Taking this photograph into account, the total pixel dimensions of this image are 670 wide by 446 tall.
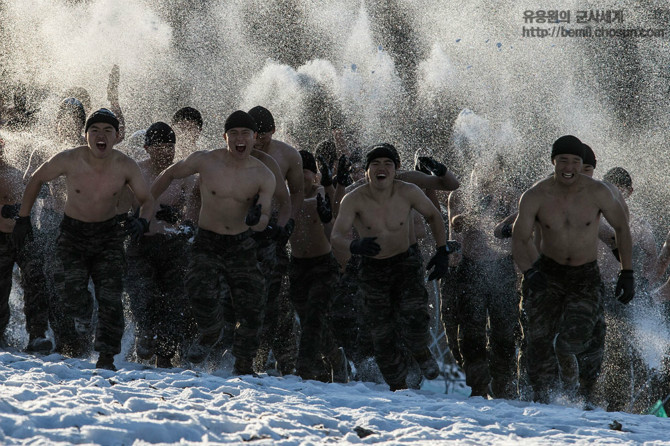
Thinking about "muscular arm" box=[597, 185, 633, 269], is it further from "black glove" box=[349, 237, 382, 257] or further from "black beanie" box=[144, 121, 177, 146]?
"black beanie" box=[144, 121, 177, 146]

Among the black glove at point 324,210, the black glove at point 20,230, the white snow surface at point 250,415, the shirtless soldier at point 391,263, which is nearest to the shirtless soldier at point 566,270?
the white snow surface at point 250,415

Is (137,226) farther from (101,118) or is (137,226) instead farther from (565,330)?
(565,330)

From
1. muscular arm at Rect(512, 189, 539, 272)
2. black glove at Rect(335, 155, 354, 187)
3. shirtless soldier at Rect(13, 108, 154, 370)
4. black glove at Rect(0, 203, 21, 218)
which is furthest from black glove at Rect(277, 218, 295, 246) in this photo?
black glove at Rect(0, 203, 21, 218)

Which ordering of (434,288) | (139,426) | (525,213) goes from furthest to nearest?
(434,288) → (525,213) → (139,426)

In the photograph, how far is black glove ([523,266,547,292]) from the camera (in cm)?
675

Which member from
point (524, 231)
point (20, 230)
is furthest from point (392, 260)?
point (20, 230)

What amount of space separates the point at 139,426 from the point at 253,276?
2.78 meters

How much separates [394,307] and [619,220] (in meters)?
1.78

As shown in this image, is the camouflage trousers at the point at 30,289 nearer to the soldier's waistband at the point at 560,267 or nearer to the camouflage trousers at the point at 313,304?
the camouflage trousers at the point at 313,304

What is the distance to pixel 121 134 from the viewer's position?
898cm

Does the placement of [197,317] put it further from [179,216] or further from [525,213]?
[525,213]

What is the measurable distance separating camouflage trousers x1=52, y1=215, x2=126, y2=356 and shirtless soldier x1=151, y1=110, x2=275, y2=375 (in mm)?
560

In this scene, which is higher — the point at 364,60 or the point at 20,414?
the point at 364,60

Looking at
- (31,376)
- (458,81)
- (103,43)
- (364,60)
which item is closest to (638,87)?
(458,81)
